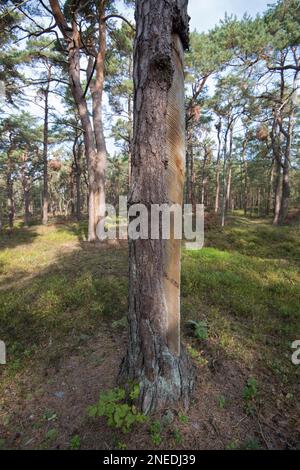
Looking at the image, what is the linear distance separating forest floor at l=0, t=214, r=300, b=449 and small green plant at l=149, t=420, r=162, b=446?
0.04 feet

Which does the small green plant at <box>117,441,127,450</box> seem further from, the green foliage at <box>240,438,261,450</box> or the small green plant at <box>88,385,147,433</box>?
the green foliage at <box>240,438,261,450</box>

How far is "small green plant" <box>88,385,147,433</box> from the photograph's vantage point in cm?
212

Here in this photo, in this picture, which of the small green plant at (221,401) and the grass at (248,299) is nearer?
the small green plant at (221,401)

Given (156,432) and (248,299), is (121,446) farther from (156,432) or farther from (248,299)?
(248,299)

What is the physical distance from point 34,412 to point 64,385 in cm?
38

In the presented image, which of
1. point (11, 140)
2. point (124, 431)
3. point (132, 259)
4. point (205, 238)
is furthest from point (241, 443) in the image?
point (11, 140)

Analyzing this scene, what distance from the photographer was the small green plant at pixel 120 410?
83.7 inches

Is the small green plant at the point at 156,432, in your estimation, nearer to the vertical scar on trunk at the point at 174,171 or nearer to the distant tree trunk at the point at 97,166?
the vertical scar on trunk at the point at 174,171

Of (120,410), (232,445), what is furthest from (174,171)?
(232,445)

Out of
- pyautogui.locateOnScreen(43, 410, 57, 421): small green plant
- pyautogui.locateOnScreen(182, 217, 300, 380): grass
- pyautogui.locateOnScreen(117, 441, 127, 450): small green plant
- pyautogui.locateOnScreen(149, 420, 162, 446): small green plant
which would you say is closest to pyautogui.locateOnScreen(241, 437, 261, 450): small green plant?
pyautogui.locateOnScreen(149, 420, 162, 446): small green plant

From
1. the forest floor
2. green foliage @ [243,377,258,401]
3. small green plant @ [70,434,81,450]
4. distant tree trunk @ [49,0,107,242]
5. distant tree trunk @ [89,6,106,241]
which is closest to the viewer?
small green plant @ [70,434,81,450]

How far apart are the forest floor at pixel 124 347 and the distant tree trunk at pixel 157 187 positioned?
35 centimetres

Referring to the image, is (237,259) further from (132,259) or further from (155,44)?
(155,44)

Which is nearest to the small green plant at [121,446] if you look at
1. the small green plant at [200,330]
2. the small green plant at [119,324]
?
the small green plant at [200,330]
